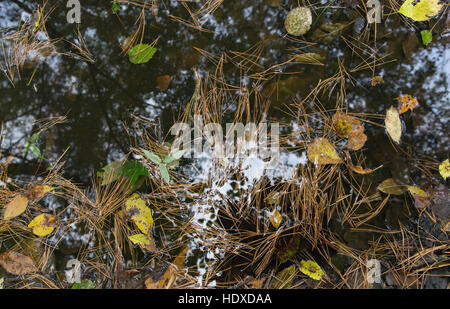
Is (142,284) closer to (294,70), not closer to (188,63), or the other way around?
(188,63)

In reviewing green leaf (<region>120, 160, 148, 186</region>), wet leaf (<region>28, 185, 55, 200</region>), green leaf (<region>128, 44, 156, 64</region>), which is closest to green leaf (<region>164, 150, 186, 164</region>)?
green leaf (<region>120, 160, 148, 186</region>)

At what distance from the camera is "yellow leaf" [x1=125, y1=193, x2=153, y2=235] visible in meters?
1.72

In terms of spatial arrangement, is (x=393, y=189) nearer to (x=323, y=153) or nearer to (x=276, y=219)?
(x=323, y=153)

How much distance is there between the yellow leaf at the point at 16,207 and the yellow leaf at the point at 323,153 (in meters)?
1.62

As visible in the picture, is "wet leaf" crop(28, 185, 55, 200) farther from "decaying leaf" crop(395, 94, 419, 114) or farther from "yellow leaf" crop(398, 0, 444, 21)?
"yellow leaf" crop(398, 0, 444, 21)

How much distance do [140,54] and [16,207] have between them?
1104 mm

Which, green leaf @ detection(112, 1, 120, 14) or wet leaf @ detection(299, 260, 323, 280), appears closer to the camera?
wet leaf @ detection(299, 260, 323, 280)

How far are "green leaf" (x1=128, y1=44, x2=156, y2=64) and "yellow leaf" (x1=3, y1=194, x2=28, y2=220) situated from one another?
39.1 inches

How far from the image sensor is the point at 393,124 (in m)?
1.73

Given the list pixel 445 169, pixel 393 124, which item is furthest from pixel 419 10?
pixel 445 169
